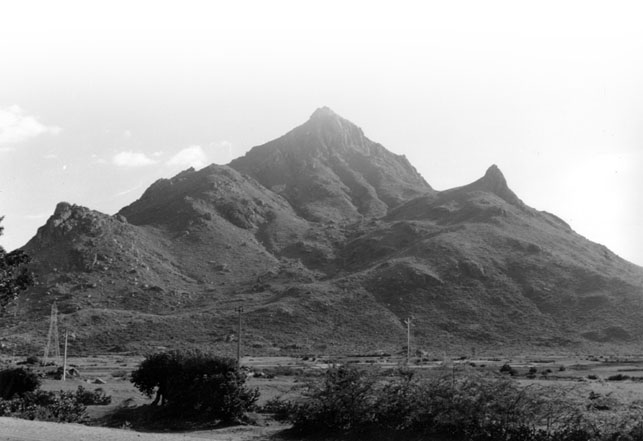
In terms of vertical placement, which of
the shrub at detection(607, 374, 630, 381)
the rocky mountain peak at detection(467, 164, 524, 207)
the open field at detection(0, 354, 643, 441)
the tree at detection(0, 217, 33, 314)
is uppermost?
the rocky mountain peak at detection(467, 164, 524, 207)

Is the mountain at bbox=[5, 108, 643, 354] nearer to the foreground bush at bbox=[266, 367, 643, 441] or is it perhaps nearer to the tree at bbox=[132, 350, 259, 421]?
the tree at bbox=[132, 350, 259, 421]

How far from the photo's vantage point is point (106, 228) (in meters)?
153

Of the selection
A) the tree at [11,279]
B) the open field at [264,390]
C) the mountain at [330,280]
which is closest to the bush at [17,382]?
the open field at [264,390]

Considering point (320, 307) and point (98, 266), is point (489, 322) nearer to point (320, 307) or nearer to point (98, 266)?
point (320, 307)

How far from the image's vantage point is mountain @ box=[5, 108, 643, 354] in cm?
10844

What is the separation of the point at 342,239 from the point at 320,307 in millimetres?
60258

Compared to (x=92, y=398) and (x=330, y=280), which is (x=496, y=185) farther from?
(x=92, y=398)

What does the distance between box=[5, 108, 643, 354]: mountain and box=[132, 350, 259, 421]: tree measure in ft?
176

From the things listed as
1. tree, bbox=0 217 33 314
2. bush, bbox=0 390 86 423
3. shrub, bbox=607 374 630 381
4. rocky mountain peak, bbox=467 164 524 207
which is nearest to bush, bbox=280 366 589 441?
bush, bbox=0 390 86 423

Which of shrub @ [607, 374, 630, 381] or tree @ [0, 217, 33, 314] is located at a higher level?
tree @ [0, 217, 33, 314]

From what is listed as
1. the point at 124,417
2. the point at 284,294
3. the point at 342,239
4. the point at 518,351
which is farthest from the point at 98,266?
the point at 124,417

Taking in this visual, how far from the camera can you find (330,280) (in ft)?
458

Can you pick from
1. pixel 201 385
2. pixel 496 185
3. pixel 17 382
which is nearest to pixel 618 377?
pixel 201 385

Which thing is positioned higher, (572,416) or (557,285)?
(557,285)
